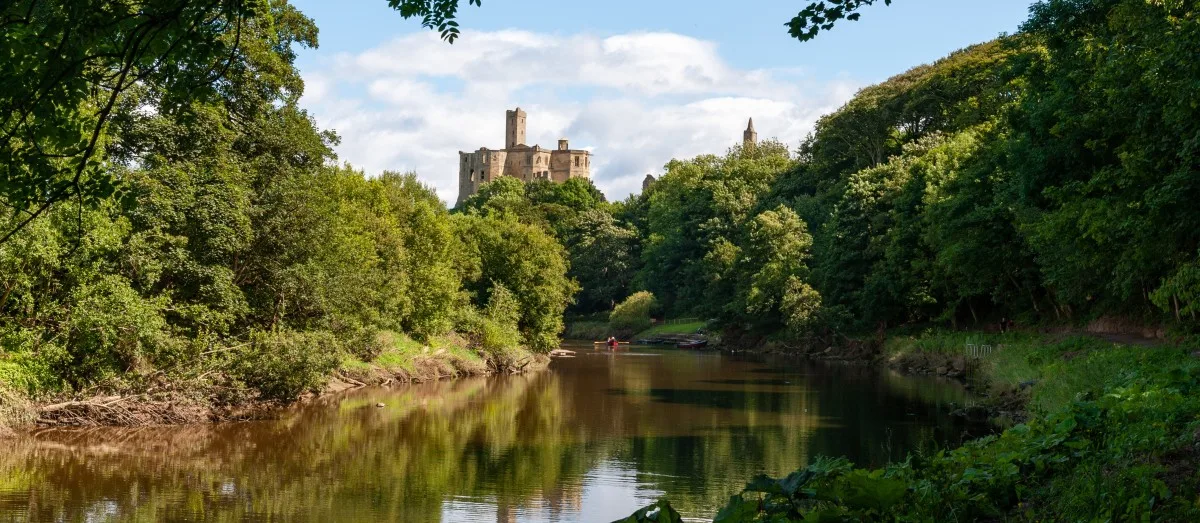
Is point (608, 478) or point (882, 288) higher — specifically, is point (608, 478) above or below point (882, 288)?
below

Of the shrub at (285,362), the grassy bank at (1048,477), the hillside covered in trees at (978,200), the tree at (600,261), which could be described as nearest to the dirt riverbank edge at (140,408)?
the shrub at (285,362)

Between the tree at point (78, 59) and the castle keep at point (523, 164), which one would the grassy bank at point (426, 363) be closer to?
the tree at point (78, 59)

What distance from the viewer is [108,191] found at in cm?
690

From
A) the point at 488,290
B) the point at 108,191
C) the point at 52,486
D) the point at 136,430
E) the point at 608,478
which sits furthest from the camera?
the point at 488,290

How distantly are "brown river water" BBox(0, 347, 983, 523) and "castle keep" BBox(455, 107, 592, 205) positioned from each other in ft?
465

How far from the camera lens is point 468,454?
73.2 ft

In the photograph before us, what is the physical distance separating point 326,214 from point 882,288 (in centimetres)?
3084

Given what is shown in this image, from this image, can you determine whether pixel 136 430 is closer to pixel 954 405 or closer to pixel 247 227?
pixel 247 227

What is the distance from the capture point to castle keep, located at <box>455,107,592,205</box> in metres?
177

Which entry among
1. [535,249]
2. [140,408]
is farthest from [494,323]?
[140,408]

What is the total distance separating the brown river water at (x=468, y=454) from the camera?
16.4 metres

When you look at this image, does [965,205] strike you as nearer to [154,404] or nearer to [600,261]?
[154,404]

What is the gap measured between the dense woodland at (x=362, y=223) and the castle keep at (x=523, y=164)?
4797 inches

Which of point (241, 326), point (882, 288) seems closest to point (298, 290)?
point (241, 326)
